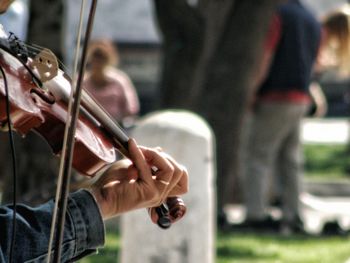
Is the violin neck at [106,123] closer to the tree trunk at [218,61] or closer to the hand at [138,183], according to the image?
the hand at [138,183]

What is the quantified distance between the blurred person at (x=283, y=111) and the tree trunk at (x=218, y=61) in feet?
1.71

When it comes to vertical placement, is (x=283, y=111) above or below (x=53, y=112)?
below

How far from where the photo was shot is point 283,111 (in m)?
9.06

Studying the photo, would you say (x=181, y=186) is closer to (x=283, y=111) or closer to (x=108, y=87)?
(x=283, y=111)

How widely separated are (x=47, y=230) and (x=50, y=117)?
0.76 feet

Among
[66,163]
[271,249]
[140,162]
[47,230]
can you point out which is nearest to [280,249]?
[271,249]

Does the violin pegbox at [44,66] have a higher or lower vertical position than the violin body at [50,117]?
higher

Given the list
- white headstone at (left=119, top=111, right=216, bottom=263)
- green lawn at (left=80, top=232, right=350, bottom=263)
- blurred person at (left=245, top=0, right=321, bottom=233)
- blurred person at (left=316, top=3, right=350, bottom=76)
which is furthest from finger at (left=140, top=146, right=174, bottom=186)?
blurred person at (left=316, top=3, right=350, bottom=76)

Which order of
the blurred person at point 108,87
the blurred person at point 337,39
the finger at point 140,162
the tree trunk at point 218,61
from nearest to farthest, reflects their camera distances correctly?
1. the finger at point 140,162
2. the blurred person at point 337,39
3. the tree trunk at point 218,61
4. the blurred person at point 108,87

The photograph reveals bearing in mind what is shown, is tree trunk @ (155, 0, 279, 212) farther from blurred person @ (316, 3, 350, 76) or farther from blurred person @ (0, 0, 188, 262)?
blurred person @ (0, 0, 188, 262)

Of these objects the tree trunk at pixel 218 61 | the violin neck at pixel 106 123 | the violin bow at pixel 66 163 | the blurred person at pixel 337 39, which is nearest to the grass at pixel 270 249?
the tree trunk at pixel 218 61

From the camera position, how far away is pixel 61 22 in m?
8.34

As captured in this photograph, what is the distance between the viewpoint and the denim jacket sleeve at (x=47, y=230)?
2.49 m

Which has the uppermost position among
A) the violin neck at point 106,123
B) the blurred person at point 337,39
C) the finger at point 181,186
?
the violin neck at point 106,123
